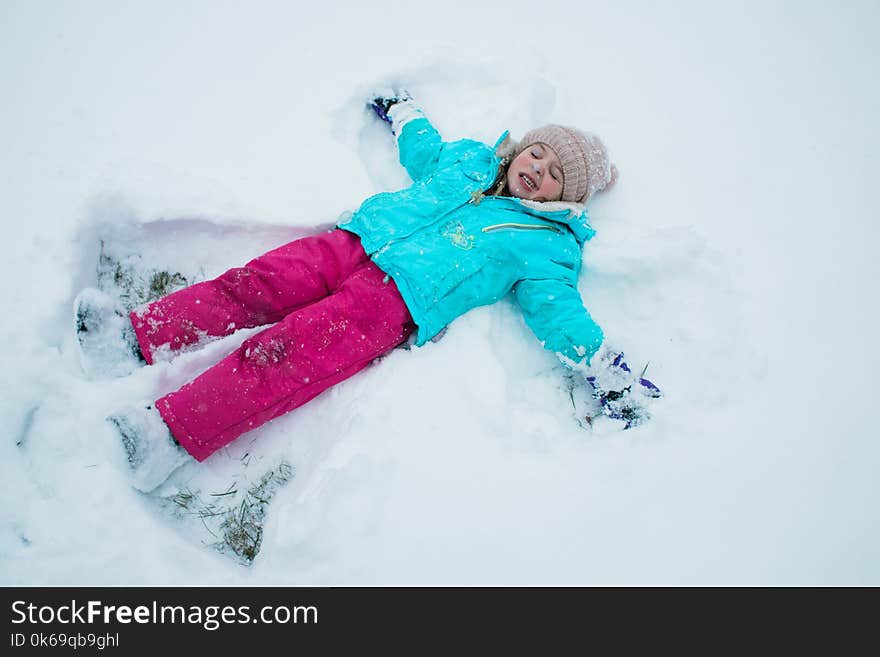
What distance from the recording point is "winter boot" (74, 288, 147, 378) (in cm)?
222

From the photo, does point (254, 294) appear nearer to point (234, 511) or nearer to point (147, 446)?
point (147, 446)

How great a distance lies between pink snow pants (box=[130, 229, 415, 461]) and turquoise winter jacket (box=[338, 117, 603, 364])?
0.12 metres

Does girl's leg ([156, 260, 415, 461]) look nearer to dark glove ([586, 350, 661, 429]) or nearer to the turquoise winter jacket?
the turquoise winter jacket

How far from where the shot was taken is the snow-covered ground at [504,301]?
2064mm

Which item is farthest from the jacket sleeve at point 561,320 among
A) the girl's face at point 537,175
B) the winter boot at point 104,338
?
the winter boot at point 104,338

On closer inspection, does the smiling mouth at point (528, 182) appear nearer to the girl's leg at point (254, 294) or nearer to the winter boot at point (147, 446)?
the girl's leg at point (254, 294)

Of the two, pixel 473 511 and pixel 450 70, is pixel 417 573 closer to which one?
pixel 473 511

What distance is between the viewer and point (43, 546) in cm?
201

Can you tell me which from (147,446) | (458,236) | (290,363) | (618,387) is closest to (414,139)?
(458,236)

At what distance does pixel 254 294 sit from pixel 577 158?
1.67 meters

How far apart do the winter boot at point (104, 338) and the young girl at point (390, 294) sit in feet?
0.04

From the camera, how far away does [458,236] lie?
261 cm
